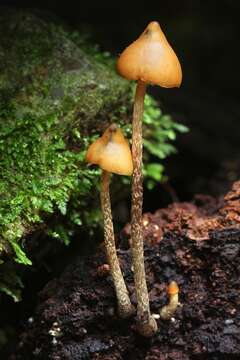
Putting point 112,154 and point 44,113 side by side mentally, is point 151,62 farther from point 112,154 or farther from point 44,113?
point 44,113

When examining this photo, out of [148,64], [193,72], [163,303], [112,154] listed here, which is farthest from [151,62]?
[193,72]

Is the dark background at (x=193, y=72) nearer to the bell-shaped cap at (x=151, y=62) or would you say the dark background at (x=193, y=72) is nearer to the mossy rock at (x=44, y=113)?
the mossy rock at (x=44, y=113)

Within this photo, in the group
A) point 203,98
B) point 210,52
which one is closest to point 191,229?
point 203,98

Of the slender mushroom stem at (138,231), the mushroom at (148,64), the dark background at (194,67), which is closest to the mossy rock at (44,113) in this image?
the slender mushroom stem at (138,231)

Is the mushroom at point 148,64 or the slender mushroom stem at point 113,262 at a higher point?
the mushroom at point 148,64

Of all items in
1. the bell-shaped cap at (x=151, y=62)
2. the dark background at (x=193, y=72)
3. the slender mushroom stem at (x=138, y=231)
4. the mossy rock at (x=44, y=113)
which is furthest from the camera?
the dark background at (x=193, y=72)

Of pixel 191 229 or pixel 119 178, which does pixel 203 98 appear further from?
pixel 191 229
